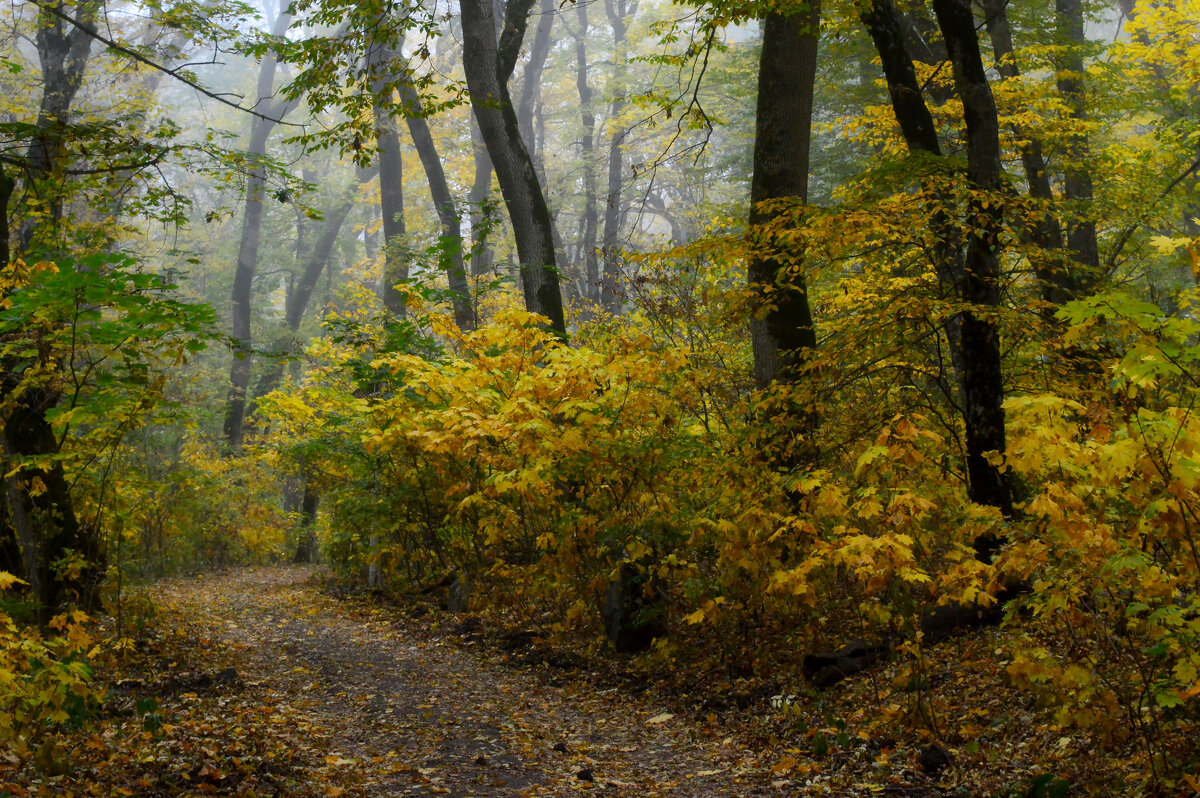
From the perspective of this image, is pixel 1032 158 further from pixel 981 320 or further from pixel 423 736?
pixel 423 736

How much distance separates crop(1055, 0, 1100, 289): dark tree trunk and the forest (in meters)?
0.09

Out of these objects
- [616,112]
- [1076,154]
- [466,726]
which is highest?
[616,112]

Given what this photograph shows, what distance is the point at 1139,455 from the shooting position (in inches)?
116

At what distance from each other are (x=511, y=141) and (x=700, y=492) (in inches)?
216

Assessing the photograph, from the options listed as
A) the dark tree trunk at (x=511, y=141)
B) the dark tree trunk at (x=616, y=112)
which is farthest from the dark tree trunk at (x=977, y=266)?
the dark tree trunk at (x=616, y=112)

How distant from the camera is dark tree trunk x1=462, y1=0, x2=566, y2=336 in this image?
9.52 meters

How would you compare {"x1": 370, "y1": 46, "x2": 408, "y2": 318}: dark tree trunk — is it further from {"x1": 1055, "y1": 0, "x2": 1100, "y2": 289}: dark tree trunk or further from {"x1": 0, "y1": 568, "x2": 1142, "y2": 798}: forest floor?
{"x1": 1055, "y1": 0, "x2": 1100, "y2": 289}: dark tree trunk

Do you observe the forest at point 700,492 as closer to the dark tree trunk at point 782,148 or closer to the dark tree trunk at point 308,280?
the dark tree trunk at point 782,148

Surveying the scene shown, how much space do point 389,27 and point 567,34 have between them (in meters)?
24.3

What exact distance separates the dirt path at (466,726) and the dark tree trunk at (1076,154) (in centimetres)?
652

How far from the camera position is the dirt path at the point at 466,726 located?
168 inches

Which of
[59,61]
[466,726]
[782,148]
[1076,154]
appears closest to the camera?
[466,726]

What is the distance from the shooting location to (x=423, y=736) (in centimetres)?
510

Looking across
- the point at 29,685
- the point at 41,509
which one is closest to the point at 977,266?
the point at 29,685
